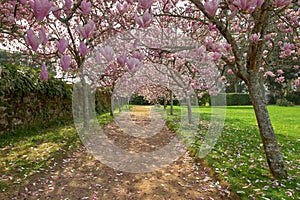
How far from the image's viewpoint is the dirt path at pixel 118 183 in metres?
3.74

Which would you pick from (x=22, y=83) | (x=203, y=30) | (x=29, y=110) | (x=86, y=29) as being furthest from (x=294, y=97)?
(x=86, y=29)

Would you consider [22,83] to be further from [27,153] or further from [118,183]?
[118,183]

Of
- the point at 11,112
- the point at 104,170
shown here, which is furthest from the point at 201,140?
the point at 11,112

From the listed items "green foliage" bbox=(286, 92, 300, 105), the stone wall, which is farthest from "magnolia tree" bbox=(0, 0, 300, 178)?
"green foliage" bbox=(286, 92, 300, 105)

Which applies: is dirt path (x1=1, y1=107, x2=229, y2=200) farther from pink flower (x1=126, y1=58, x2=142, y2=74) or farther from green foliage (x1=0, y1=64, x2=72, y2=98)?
green foliage (x1=0, y1=64, x2=72, y2=98)

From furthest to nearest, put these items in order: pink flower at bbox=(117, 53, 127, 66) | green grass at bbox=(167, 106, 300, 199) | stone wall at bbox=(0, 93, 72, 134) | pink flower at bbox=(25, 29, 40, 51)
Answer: stone wall at bbox=(0, 93, 72, 134) < green grass at bbox=(167, 106, 300, 199) < pink flower at bbox=(117, 53, 127, 66) < pink flower at bbox=(25, 29, 40, 51)

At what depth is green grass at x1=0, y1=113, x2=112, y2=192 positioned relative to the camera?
4.32 meters

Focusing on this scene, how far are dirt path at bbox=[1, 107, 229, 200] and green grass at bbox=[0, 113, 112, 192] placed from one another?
9.7 inches

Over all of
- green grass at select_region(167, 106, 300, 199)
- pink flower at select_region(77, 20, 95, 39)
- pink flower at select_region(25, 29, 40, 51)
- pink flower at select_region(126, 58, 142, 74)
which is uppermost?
pink flower at select_region(77, 20, 95, 39)

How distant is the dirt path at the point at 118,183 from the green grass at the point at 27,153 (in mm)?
245

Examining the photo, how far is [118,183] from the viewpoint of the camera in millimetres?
4305

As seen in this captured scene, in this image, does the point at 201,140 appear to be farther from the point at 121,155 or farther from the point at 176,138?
the point at 121,155

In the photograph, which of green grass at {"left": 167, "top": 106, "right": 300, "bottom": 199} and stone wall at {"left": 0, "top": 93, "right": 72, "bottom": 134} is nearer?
green grass at {"left": 167, "top": 106, "right": 300, "bottom": 199}

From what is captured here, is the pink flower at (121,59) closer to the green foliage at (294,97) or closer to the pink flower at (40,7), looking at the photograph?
the pink flower at (40,7)
